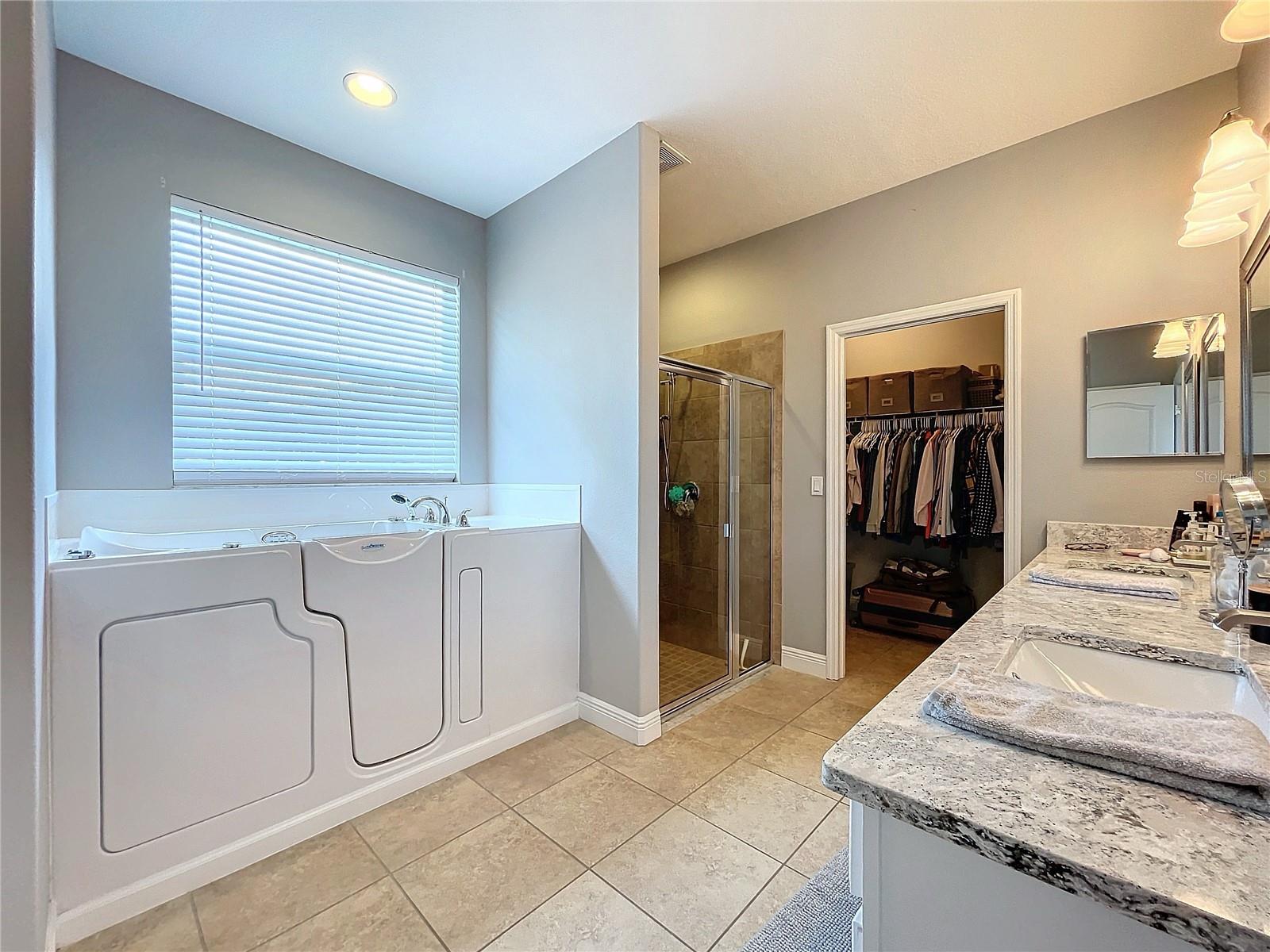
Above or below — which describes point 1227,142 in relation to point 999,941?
above

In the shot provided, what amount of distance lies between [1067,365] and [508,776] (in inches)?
112

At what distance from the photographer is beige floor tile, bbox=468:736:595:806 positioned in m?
1.95

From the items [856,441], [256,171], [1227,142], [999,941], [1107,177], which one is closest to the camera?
[999,941]

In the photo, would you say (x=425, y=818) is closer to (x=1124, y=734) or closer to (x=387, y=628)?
(x=387, y=628)

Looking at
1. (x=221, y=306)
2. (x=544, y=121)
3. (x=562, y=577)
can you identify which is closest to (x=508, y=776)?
(x=562, y=577)

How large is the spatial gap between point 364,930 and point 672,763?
114cm

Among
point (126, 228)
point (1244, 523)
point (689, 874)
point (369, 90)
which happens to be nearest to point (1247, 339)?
point (1244, 523)

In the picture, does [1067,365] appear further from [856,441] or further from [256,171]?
[256,171]

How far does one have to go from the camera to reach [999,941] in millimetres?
506

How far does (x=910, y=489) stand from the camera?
3693 millimetres

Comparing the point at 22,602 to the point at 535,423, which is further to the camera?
the point at 535,423

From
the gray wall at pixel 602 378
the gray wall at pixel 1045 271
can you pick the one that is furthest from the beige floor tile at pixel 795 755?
the gray wall at pixel 1045 271

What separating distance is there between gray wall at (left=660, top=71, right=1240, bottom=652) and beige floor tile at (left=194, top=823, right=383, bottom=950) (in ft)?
7.79

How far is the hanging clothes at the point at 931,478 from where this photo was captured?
3.38 metres
